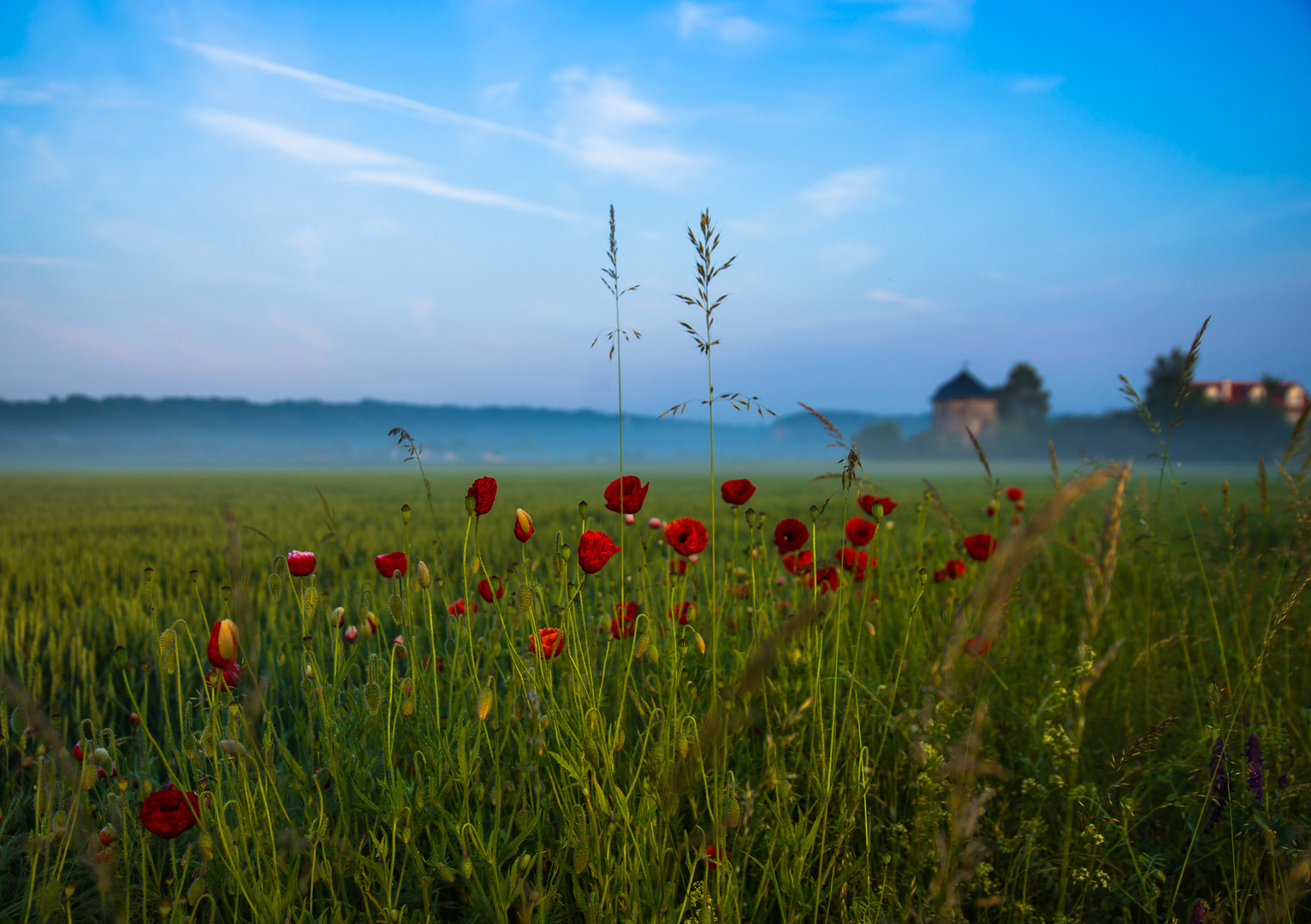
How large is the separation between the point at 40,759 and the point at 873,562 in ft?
8.55

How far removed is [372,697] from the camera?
1431 mm

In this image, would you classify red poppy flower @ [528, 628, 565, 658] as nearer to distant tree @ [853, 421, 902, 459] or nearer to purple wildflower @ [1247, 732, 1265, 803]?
purple wildflower @ [1247, 732, 1265, 803]

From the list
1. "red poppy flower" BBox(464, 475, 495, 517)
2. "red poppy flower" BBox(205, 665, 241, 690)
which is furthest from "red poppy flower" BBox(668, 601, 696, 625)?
"red poppy flower" BBox(205, 665, 241, 690)

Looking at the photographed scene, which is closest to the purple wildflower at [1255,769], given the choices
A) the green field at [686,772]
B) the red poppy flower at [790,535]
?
the green field at [686,772]

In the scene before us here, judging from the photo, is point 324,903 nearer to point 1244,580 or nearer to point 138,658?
point 138,658

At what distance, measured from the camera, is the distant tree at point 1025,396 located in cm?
7344

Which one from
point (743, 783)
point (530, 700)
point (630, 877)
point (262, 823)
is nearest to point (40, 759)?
point (262, 823)

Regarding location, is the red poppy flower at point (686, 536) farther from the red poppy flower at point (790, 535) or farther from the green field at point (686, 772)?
the red poppy flower at point (790, 535)

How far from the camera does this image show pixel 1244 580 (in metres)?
3.72

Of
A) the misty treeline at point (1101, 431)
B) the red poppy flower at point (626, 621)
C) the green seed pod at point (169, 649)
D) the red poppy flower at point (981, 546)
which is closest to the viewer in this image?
the green seed pod at point (169, 649)

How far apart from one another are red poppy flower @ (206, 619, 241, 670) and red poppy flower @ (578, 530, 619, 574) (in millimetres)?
691

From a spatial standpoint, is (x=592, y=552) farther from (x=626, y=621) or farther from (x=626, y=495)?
(x=626, y=621)

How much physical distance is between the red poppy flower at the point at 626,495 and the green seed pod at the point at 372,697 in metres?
0.66

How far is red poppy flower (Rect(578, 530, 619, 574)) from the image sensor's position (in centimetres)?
150
